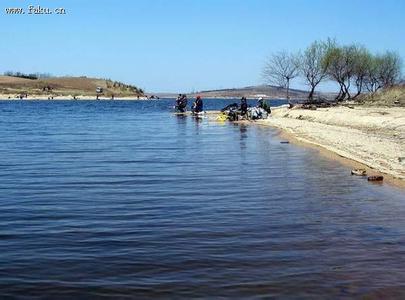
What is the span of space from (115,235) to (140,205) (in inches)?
99.9

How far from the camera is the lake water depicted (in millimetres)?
6820

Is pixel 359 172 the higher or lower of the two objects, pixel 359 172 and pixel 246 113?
the lower

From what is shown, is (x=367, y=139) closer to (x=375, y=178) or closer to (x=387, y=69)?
(x=375, y=178)

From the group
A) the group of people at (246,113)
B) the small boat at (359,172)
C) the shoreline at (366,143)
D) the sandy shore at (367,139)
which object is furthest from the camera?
the group of people at (246,113)

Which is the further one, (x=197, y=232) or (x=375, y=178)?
(x=375, y=178)

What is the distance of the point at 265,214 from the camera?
10797mm

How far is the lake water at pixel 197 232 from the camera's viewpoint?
22.4 feet

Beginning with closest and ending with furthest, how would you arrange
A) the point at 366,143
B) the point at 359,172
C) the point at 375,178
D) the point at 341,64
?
the point at 375,178
the point at 359,172
the point at 366,143
the point at 341,64

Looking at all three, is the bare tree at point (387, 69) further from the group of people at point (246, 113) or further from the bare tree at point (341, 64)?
the group of people at point (246, 113)

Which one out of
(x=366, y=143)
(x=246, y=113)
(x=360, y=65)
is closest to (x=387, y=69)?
(x=360, y=65)

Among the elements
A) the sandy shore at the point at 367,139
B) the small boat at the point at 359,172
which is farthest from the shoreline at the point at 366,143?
the small boat at the point at 359,172

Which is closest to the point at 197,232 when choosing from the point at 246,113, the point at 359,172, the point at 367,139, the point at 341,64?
the point at 359,172

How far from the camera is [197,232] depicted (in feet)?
30.6

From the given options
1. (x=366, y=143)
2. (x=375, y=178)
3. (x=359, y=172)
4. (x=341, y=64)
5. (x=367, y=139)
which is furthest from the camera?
(x=341, y=64)
